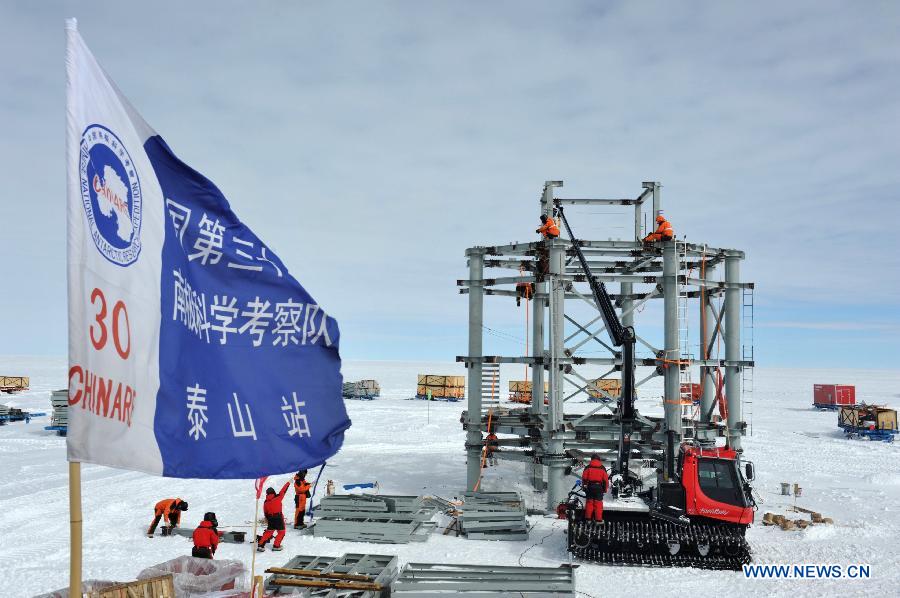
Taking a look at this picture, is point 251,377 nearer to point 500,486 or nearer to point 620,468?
point 620,468

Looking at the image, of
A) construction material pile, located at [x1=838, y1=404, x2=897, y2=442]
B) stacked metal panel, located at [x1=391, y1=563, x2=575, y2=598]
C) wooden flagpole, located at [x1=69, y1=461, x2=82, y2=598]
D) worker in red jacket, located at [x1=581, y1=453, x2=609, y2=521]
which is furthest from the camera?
construction material pile, located at [x1=838, y1=404, x2=897, y2=442]

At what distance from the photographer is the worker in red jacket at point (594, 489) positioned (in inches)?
603

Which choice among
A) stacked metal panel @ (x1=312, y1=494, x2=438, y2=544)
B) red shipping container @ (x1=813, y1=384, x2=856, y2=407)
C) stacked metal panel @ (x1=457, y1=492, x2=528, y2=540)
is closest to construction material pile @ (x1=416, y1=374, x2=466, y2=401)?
red shipping container @ (x1=813, y1=384, x2=856, y2=407)

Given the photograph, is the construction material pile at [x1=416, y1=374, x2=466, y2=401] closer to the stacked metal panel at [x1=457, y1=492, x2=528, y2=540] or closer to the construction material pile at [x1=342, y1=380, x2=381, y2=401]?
the construction material pile at [x1=342, y1=380, x2=381, y2=401]

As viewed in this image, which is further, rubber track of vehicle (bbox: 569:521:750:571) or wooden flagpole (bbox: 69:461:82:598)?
rubber track of vehicle (bbox: 569:521:750:571)

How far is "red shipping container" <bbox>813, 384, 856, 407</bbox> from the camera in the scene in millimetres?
58631

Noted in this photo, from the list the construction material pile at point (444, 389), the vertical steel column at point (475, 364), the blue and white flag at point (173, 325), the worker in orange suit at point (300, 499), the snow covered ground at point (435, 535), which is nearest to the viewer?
the blue and white flag at point (173, 325)

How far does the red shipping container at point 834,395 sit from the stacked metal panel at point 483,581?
56095 mm

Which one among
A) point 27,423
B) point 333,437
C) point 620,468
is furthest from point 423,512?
point 27,423

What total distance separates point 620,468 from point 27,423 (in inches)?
1410

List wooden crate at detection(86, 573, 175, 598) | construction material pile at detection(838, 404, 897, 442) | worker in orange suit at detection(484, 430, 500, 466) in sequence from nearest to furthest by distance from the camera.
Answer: wooden crate at detection(86, 573, 175, 598)
worker in orange suit at detection(484, 430, 500, 466)
construction material pile at detection(838, 404, 897, 442)

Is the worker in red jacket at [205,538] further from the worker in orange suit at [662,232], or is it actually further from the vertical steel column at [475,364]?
the worker in orange suit at [662,232]

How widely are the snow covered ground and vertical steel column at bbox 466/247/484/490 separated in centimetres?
148

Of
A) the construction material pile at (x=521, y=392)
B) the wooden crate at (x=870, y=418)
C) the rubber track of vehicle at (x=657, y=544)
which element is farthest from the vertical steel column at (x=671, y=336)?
the wooden crate at (x=870, y=418)
